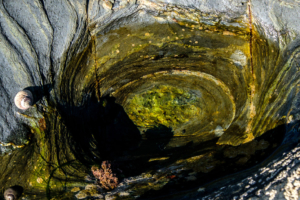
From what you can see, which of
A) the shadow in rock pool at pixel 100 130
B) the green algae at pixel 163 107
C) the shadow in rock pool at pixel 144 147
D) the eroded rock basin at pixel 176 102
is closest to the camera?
the shadow in rock pool at pixel 144 147

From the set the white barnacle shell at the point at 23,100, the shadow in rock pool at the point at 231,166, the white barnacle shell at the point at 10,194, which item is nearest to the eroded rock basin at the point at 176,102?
the shadow in rock pool at the point at 231,166

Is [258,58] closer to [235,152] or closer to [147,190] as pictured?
[235,152]

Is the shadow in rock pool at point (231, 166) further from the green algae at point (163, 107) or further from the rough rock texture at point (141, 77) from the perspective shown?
the green algae at point (163, 107)

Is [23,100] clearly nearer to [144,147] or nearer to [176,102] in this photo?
[144,147]

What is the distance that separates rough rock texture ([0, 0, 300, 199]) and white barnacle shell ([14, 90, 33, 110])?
135mm

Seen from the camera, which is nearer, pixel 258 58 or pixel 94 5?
pixel 94 5

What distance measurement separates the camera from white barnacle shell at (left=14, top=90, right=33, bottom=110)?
97.4 inches

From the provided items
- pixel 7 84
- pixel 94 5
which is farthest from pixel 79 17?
pixel 7 84

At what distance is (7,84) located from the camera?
2.54 meters

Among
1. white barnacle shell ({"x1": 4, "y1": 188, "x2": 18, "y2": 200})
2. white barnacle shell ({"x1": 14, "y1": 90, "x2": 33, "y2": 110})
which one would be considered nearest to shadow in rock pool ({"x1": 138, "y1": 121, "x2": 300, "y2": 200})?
white barnacle shell ({"x1": 4, "y1": 188, "x2": 18, "y2": 200})

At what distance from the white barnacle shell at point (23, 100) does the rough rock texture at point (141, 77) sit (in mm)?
135

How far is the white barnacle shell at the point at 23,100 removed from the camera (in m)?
2.47

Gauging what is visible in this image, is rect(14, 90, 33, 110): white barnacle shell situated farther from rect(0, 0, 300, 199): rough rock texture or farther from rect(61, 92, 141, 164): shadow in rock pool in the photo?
rect(61, 92, 141, 164): shadow in rock pool

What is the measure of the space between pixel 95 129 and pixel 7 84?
5.60ft
